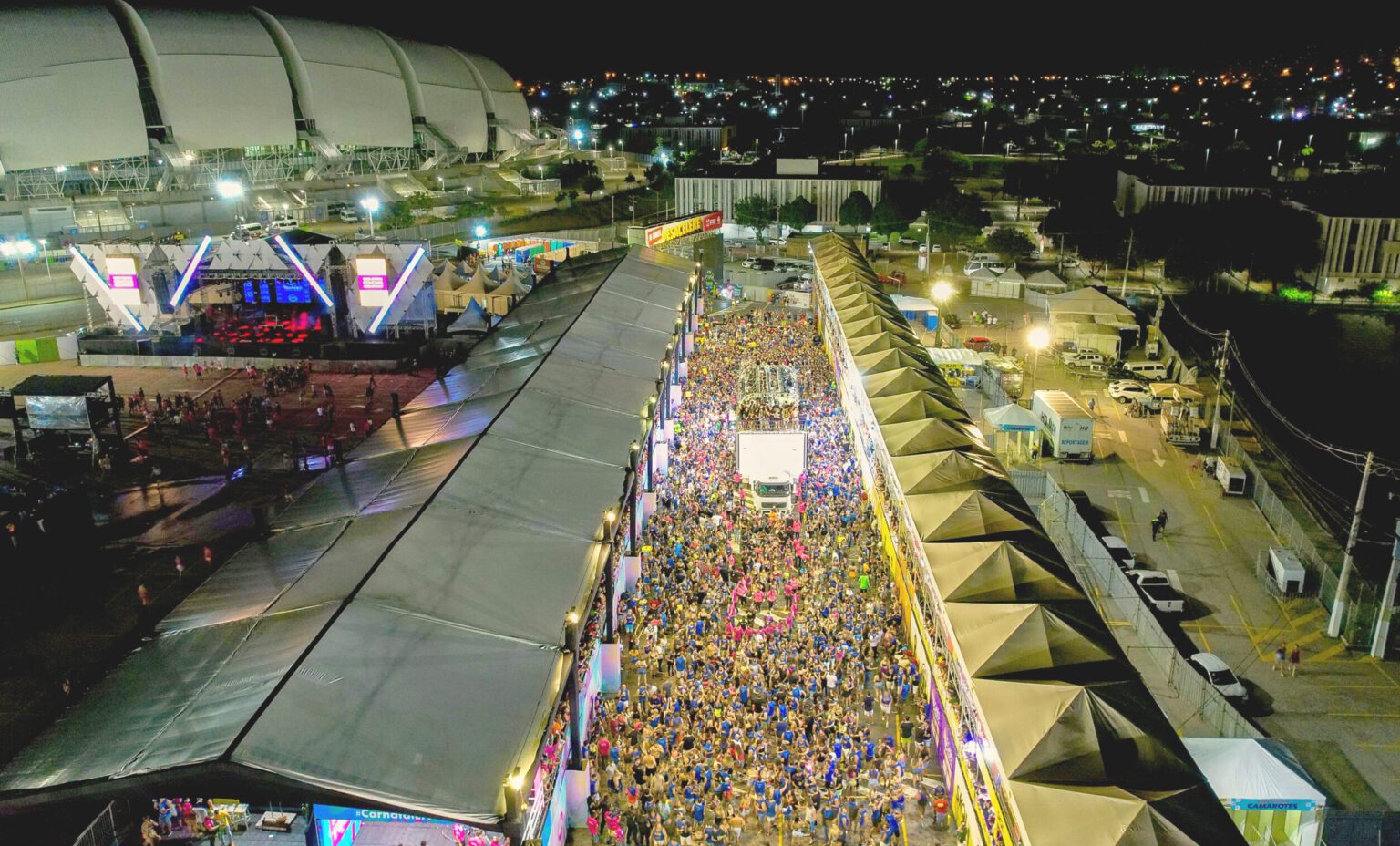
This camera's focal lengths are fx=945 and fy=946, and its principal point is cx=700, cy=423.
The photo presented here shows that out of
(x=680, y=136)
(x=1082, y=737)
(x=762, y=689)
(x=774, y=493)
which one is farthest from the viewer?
(x=680, y=136)

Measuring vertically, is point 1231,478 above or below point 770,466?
below

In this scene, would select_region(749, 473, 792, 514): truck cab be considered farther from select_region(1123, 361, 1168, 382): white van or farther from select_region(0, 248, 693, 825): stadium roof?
select_region(1123, 361, 1168, 382): white van

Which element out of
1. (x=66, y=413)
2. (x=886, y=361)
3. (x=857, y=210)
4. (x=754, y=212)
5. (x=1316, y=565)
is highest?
(x=857, y=210)

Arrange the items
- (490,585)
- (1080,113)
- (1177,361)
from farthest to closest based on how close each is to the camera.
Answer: (1080,113)
(1177,361)
(490,585)

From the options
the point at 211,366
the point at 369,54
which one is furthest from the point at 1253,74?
the point at 211,366

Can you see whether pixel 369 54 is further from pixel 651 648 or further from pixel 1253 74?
pixel 1253 74

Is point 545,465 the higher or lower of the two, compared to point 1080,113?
lower

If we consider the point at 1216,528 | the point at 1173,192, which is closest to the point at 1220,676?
the point at 1216,528

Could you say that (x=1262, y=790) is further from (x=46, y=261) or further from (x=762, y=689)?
(x=46, y=261)
